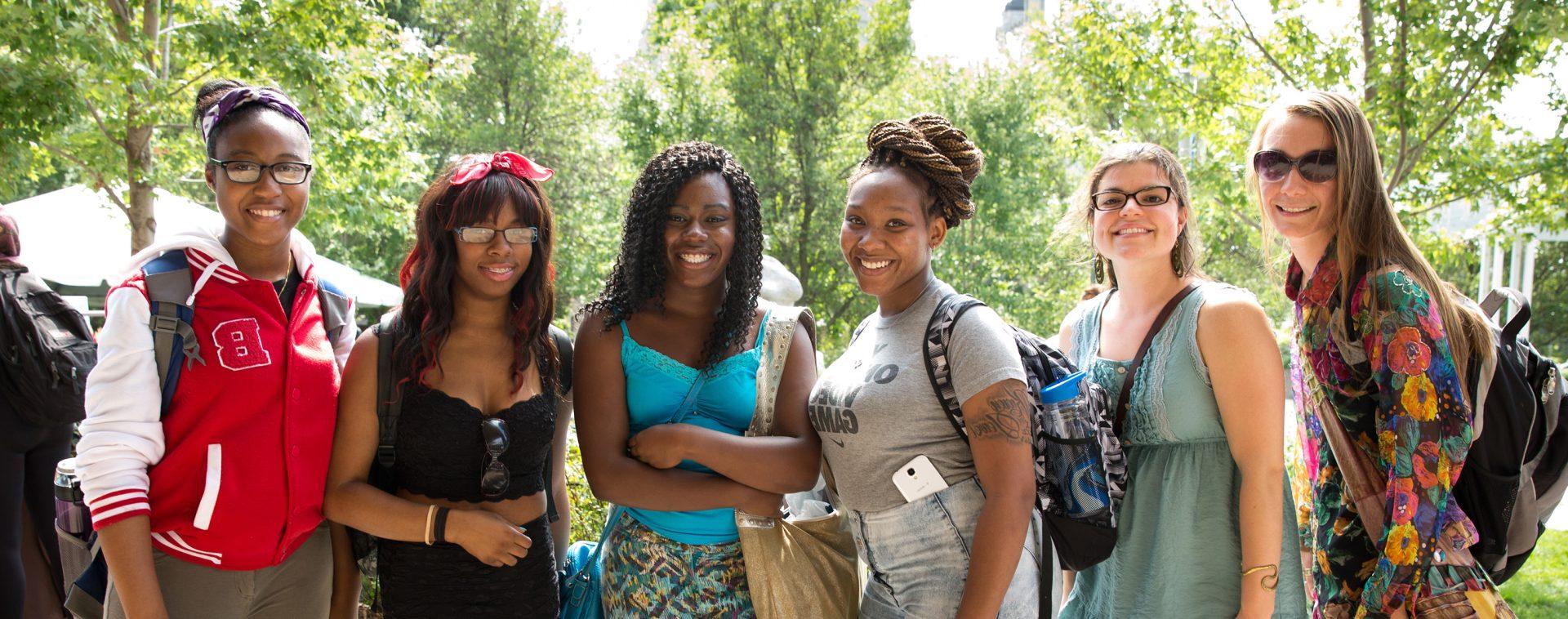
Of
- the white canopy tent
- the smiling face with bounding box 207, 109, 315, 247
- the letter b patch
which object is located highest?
the smiling face with bounding box 207, 109, 315, 247

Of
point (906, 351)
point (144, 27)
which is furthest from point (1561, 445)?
point (144, 27)

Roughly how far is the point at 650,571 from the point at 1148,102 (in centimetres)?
676

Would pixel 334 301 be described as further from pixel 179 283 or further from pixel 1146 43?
pixel 1146 43

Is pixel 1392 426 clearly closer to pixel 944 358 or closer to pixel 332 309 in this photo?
pixel 944 358

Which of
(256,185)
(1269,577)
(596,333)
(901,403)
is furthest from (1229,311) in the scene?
(256,185)

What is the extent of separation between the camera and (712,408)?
2.70m

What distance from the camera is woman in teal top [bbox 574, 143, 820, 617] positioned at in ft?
8.30

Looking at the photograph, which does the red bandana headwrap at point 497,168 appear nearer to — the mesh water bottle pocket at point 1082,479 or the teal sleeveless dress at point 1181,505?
the mesh water bottle pocket at point 1082,479

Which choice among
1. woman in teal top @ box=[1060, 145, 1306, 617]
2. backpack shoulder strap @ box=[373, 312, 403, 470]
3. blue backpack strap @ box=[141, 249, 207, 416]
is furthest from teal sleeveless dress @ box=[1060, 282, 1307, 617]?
blue backpack strap @ box=[141, 249, 207, 416]

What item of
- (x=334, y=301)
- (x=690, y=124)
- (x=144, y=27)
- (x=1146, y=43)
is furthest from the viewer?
(x=690, y=124)

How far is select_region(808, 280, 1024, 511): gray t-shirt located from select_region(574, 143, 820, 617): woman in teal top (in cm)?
14

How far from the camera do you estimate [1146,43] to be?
26.0 ft

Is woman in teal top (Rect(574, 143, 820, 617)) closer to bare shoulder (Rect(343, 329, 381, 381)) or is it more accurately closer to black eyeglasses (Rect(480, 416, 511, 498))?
black eyeglasses (Rect(480, 416, 511, 498))

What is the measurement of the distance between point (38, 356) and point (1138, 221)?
4518 mm
